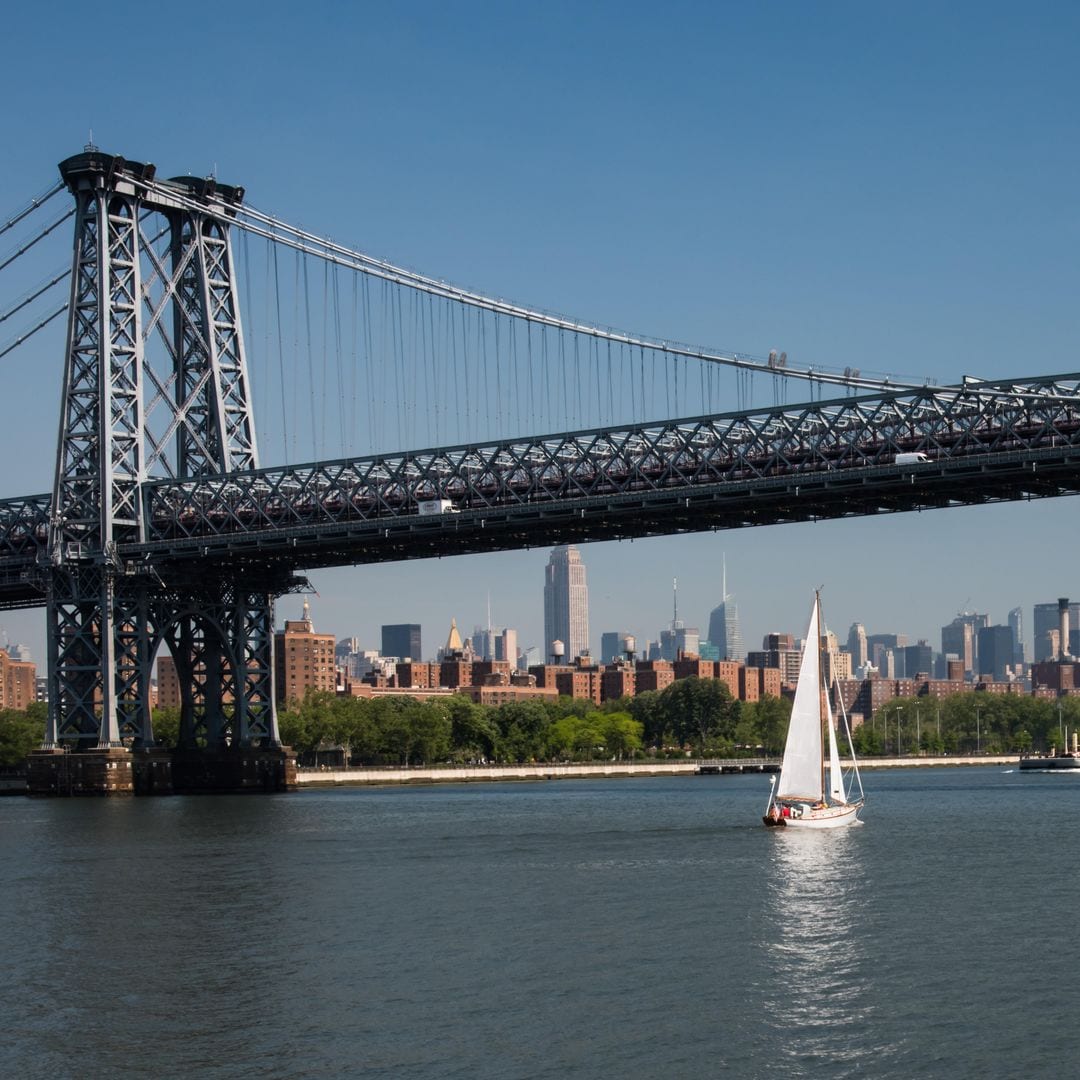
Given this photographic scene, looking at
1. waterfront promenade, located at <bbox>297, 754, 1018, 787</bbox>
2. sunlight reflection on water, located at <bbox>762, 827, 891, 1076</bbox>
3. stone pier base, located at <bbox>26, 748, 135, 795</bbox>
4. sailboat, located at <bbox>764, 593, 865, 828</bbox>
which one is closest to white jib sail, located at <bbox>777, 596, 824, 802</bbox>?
sailboat, located at <bbox>764, 593, 865, 828</bbox>

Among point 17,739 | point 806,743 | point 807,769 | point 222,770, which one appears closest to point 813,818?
point 807,769

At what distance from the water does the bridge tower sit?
22371mm

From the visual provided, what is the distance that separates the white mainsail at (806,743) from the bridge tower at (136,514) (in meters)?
32.8

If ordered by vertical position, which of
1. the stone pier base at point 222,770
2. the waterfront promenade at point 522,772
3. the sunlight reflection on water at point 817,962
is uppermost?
the stone pier base at point 222,770

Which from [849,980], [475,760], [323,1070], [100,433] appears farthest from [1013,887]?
[475,760]

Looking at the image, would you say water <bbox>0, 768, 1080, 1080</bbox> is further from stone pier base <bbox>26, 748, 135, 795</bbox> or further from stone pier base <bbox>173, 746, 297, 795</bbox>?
stone pier base <bbox>173, 746, 297, 795</bbox>

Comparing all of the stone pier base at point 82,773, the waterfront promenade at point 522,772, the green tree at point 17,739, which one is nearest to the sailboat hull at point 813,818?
the stone pier base at point 82,773

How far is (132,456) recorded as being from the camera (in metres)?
89.9

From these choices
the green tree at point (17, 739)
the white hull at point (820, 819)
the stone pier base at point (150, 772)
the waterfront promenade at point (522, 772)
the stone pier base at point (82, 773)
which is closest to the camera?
the white hull at point (820, 819)

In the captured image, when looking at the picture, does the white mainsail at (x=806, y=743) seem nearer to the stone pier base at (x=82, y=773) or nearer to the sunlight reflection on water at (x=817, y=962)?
the sunlight reflection on water at (x=817, y=962)

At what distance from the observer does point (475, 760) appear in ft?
570

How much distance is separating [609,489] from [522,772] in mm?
72167

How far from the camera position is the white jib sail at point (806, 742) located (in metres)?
69.0

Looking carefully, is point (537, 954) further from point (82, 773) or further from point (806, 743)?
point (82, 773)
